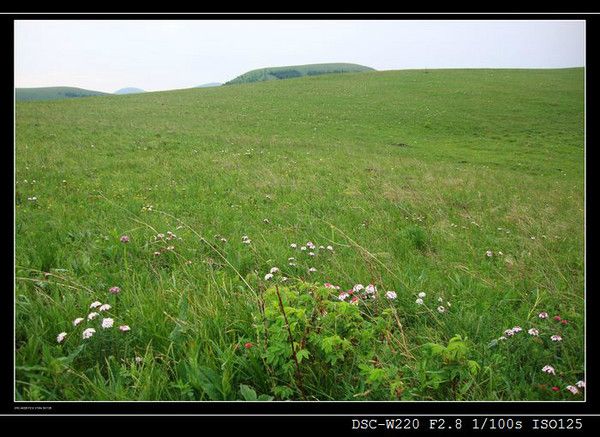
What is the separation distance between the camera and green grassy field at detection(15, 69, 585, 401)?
85.0 inches

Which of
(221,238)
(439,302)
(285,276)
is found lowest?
(439,302)

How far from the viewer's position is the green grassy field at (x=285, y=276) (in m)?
2.16

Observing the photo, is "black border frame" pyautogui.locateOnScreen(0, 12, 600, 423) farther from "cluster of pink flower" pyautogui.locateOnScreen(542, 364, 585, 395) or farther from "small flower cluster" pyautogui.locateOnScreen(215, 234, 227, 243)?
"small flower cluster" pyautogui.locateOnScreen(215, 234, 227, 243)

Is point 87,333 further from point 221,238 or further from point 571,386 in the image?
point 571,386

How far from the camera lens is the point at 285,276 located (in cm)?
379

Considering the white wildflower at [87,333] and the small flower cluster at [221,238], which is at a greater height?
the white wildflower at [87,333]

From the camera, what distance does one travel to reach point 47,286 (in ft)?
10.6
